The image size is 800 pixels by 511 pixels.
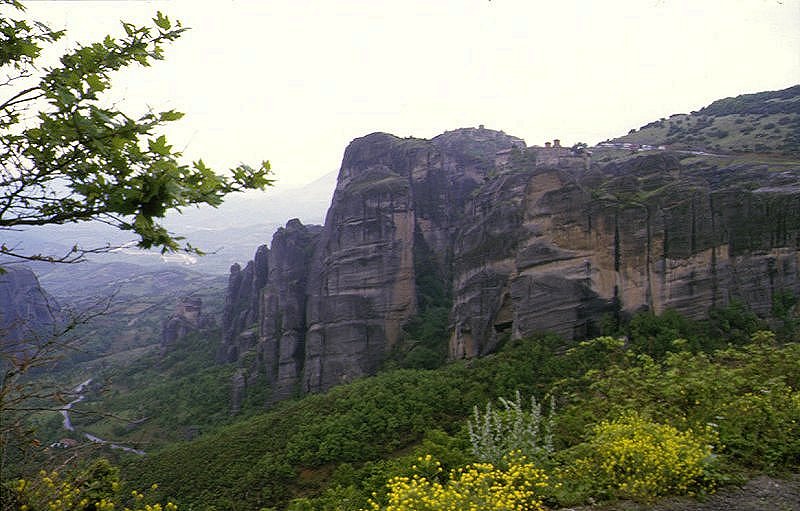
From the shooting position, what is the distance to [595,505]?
6613 millimetres

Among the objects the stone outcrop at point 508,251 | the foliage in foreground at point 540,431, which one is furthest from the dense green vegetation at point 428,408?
the stone outcrop at point 508,251

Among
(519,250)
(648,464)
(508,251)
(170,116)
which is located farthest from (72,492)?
(508,251)

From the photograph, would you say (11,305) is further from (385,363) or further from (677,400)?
(677,400)

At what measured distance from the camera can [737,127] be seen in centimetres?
7256

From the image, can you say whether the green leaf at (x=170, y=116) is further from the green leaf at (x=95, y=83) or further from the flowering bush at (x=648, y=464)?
the flowering bush at (x=648, y=464)

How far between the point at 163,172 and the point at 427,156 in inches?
2501

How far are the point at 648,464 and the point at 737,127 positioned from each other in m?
83.3

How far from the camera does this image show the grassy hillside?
61.0 metres

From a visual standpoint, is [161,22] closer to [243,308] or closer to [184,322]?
[243,308]

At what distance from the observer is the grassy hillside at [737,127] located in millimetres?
61000

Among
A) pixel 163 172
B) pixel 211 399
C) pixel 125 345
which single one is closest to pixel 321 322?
pixel 211 399

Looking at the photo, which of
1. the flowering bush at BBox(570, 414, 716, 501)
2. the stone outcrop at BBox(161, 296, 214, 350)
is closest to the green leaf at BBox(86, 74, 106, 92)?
the flowering bush at BBox(570, 414, 716, 501)

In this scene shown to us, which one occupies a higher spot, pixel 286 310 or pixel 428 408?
pixel 286 310

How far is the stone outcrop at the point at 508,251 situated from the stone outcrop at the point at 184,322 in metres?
16.6
